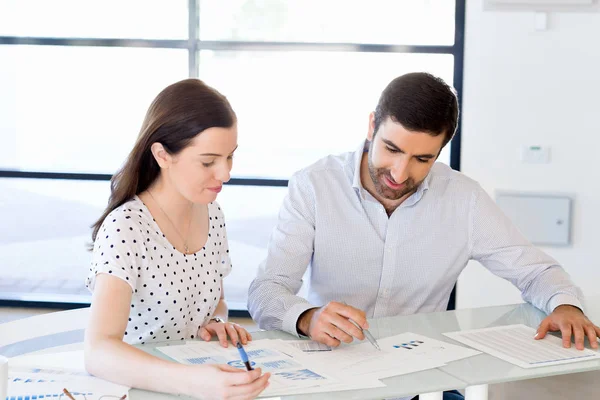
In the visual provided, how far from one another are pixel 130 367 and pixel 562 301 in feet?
3.61

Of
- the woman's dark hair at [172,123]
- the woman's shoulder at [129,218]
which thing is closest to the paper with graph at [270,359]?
the woman's shoulder at [129,218]

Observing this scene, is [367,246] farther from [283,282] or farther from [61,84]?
[61,84]

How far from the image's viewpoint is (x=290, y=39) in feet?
14.6

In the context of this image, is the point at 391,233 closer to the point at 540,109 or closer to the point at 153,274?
the point at 153,274

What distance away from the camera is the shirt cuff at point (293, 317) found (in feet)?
6.00

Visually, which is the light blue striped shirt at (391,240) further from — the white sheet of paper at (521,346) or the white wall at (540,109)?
the white wall at (540,109)

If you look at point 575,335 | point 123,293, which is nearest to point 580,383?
point 575,335

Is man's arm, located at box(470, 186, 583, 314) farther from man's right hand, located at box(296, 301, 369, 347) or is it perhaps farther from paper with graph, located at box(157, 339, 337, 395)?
paper with graph, located at box(157, 339, 337, 395)

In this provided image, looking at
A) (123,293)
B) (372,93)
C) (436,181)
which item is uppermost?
(372,93)

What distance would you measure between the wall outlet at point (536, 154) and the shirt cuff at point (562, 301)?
2.25 m

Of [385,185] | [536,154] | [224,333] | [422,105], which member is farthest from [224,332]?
[536,154]

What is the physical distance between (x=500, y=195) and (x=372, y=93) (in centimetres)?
89

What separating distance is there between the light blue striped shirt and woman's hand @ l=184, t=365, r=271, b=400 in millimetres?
837

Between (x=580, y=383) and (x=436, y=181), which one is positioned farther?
(x=436, y=181)
